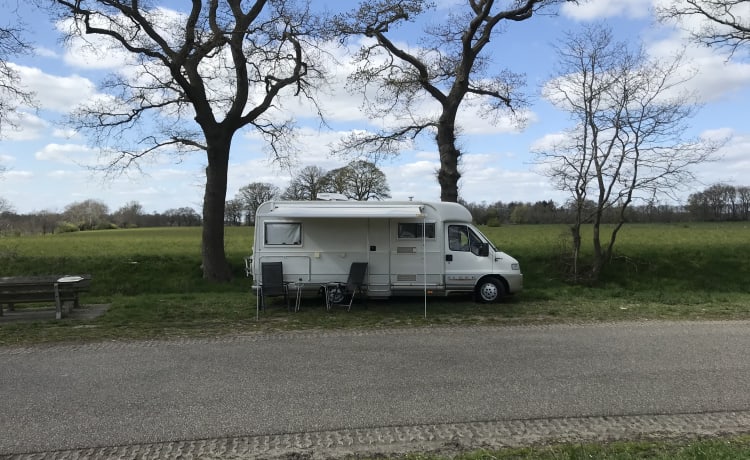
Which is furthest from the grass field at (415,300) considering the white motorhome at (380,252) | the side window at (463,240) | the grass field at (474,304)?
the side window at (463,240)

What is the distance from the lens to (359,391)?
6.25 m

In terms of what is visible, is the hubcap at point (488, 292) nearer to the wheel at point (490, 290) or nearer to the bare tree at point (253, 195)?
the wheel at point (490, 290)

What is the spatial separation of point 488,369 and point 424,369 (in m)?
0.77

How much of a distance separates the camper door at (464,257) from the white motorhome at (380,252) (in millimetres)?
23

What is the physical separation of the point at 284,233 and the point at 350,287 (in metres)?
1.98

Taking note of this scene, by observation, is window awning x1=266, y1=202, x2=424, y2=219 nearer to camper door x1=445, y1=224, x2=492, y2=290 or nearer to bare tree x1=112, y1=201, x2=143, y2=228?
camper door x1=445, y1=224, x2=492, y2=290

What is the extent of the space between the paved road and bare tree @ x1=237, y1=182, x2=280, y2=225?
44684 millimetres

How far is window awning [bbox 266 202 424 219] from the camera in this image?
1193cm

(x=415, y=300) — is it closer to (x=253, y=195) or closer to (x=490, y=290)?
(x=490, y=290)

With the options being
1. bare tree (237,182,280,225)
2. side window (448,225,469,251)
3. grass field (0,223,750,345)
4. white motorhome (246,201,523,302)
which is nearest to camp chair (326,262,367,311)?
white motorhome (246,201,523,302)

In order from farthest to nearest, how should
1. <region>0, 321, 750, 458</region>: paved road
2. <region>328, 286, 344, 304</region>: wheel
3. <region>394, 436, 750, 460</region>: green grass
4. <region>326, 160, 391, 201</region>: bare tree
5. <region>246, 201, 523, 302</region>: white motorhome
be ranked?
<region>326, 160, 391, 201</region>: bare tree, <region>246, 201, 523, 302</region>: white motorhome, <region>328, 286, 344, 304</region>: wheel, <region>0, 321, 750, 458</region>: paved road, <region>394, 436, 750, 460</region>: green grass

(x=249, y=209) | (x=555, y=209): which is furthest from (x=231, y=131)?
(x=249, y=209)

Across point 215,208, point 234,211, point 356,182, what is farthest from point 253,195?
point 215,208

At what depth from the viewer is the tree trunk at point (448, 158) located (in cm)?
1786
